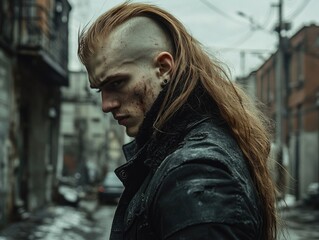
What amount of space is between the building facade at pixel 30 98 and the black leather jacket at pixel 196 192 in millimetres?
12624

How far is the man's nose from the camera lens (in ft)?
5.51

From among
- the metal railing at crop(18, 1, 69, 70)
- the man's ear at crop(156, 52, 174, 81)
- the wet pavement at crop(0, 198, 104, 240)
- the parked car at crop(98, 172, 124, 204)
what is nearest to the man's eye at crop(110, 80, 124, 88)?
the man's ear at crop(156, 52, 174, 81)

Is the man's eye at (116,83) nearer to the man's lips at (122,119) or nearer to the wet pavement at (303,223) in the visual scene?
the man's lips at (122,119)

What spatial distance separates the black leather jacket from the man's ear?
0.14m

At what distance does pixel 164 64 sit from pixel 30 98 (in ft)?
55.0

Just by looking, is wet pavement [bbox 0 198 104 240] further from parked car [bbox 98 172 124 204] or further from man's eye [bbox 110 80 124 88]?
man's eye [bbox 110 80 124 88]

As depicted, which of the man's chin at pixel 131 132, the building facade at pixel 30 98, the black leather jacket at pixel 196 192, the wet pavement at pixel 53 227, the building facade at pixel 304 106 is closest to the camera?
the black leather jacket at pixel 196 192

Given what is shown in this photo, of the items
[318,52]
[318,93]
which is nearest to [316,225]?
[318,93]

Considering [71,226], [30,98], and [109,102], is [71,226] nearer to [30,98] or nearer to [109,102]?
[30,98]

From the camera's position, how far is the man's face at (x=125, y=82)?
1.61 meters

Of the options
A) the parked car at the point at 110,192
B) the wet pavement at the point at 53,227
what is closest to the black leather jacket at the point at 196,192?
the wet pavement at the point at 53,227

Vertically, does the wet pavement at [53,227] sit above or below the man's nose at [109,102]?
below

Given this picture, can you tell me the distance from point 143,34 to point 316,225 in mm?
17235

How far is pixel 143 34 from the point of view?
162cm
